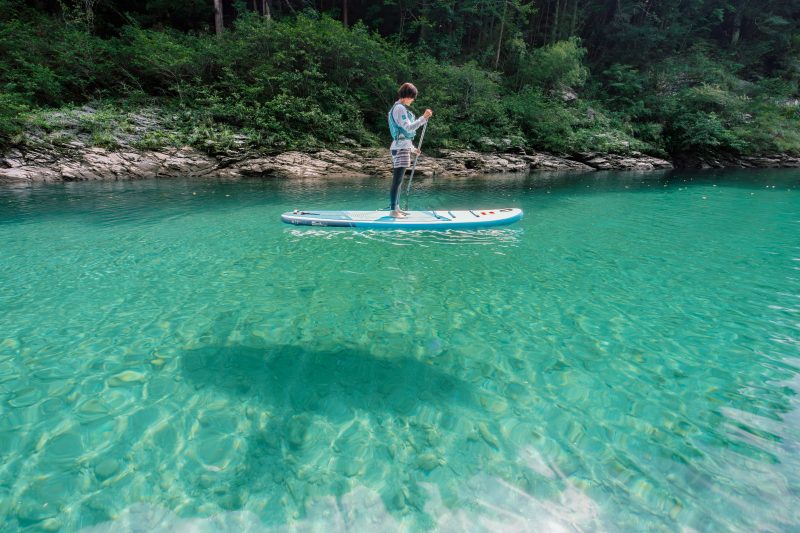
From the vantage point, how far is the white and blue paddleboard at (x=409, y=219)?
336 inches

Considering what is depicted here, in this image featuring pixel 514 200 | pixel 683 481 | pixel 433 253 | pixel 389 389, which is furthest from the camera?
pixel 514 200

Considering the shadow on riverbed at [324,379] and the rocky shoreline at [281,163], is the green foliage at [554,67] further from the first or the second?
the shadow on riverbed at [324,379]

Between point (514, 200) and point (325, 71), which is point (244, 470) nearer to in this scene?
point (514, 200)

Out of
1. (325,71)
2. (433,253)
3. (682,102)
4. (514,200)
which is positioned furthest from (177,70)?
(682,102)

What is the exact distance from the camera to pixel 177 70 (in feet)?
71.5

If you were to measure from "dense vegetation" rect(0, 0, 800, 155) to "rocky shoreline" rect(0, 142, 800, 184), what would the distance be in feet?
2.95

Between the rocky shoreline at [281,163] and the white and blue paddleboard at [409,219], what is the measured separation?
37.7 ft

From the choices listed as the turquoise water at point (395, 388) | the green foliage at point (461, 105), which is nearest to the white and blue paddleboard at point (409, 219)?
the turquoise water at point (395, 388)

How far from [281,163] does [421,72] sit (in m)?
14.3

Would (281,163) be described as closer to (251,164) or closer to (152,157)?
(251,164)

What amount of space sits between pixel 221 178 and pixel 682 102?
1452 inches

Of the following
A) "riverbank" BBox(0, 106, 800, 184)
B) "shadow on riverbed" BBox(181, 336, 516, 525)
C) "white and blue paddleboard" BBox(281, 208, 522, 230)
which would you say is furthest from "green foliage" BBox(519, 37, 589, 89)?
"shadow on riverbed" BBox(181, 336, 516, 525)

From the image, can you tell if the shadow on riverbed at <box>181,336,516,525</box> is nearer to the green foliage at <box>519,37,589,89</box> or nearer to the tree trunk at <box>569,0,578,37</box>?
the green foliage at <box>519,37,589,89</box>

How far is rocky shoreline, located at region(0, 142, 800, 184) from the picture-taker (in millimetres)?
15562
